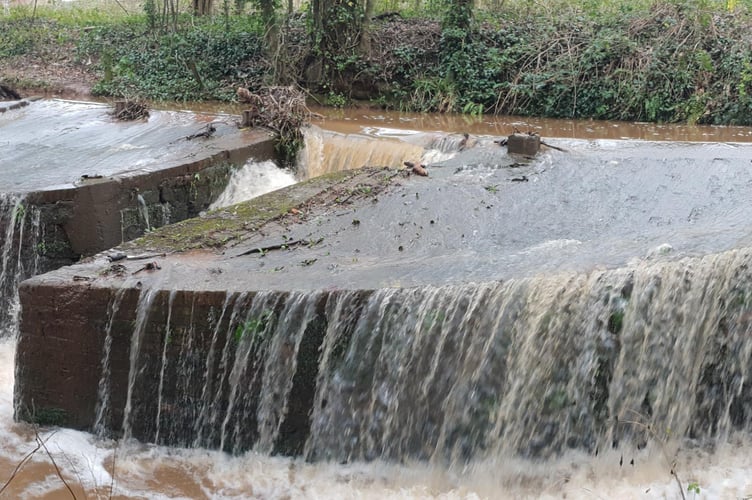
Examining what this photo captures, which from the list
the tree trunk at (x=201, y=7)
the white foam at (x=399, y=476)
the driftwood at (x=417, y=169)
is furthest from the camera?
the tree trunk at (x=201, y=7)

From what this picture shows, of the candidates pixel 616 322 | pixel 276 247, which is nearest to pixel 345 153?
pixel 276 247

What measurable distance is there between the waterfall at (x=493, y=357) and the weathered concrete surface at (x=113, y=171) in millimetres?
2490

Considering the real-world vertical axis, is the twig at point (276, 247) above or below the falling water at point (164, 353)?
above

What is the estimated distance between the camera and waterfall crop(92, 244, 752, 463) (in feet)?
14.6

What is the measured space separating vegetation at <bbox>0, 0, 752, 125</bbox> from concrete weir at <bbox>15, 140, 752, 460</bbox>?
9345 millimetres

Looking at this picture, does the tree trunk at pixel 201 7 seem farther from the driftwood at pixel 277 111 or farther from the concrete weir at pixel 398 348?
the concrete weir at pixel 398 348

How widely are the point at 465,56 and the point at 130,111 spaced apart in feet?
26.5

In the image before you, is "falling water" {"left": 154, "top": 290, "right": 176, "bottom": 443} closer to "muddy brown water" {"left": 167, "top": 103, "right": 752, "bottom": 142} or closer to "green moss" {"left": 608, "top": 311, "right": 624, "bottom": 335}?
"green moss" {"left": 608, "top": 311, "right": 624, "bottom": 335}

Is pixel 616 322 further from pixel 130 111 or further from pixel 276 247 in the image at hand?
pixel 130 111

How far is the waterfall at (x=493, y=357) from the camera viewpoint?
4449 mm

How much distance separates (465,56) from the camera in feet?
51.8

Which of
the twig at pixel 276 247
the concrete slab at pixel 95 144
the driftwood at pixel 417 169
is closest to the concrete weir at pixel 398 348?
the twig at pixel 276 247

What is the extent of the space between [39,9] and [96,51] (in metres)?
6.84

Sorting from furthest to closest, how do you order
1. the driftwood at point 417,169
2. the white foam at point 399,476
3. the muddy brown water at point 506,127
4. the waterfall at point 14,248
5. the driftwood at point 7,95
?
the driftwood at point 7,95 → the muddy brown water at point 506,127 → the driftwood at point 417,169 → the waterfall at point 14,248 → the white foam at point 399,476
